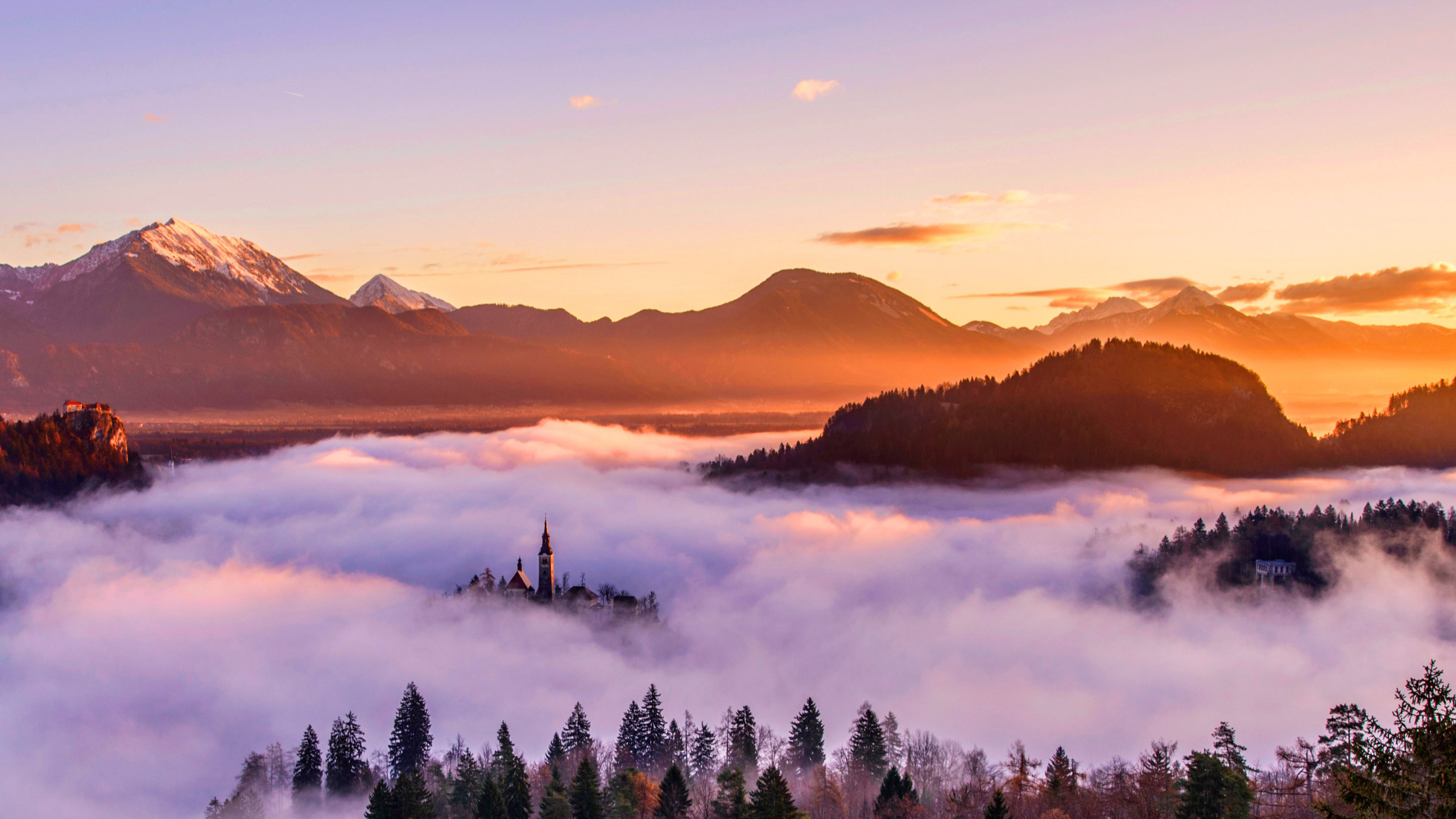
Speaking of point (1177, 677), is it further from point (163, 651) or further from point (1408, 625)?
point (163, 651)

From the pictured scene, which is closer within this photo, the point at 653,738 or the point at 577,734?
the point at 577,734

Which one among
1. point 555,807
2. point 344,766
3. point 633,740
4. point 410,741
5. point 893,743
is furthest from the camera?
point 893,743

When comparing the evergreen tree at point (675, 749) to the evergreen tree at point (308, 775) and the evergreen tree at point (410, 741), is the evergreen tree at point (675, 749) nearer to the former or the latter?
the evergreen tree at point (410, 741)

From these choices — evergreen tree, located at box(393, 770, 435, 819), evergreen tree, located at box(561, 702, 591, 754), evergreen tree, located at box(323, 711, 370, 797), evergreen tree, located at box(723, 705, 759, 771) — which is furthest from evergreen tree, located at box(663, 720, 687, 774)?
evergreen tree, located at box(393, 770, 435, 819)

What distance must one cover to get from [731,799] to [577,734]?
38.9 m

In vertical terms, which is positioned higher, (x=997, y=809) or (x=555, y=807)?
(x=997, y=809)

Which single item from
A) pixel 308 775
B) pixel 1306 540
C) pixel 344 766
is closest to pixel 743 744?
pixel 344 766

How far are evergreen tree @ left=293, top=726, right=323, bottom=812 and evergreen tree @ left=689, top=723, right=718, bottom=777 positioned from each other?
42078mm

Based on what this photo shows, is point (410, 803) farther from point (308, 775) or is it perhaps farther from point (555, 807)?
point (308, 775)

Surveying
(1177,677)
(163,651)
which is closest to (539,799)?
(1177,677)

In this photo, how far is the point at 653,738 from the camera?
119938 mm

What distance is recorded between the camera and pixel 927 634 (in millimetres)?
181500

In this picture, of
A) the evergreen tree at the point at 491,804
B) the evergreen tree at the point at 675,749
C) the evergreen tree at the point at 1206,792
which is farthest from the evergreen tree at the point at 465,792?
the evergreen tree at the point at 1206,792

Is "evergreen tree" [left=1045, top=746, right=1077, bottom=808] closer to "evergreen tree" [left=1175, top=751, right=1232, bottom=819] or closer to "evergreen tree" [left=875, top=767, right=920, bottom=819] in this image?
"evergreen tree" [left=875, top=767, right=920, bottom=819]
